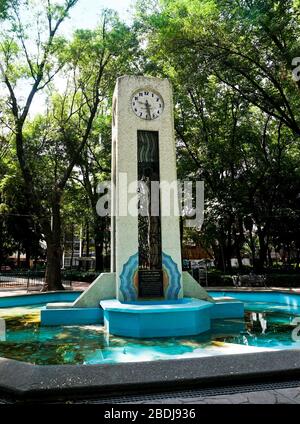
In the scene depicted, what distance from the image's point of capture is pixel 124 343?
780 centimetres

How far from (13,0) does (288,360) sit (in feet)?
55.4

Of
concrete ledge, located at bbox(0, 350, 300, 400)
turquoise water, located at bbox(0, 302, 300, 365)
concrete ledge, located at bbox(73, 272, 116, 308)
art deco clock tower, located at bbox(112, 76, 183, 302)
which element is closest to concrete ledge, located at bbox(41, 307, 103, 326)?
concrete ledge, located at bbox(73, 272, 116, 308)

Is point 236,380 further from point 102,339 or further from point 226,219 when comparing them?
point 226,219

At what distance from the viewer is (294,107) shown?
64.5 feet

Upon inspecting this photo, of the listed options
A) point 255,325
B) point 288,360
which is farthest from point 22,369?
point 255,325

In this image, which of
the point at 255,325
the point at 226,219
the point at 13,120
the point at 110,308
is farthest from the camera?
the point at 226,219

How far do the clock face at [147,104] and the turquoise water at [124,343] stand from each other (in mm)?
6119

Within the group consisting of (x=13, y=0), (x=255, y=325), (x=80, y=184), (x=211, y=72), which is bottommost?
(x=255, y=325)

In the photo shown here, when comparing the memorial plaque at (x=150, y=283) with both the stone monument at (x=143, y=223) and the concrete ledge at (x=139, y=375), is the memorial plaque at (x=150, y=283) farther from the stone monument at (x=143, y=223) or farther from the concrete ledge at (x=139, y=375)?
the concrete ledge at (x=139, y=375)

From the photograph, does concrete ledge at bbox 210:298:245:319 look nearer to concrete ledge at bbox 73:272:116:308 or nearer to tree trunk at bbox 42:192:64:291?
concrete ledge at bbox 73:272:116:308

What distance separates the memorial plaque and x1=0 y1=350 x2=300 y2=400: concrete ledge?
19.8ft

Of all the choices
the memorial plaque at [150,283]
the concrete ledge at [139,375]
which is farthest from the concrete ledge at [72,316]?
the concrete ledge at [139,375]

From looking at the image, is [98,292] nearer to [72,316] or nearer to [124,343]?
[72,316]

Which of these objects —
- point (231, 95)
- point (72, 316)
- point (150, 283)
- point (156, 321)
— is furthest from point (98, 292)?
point (231, 95)
